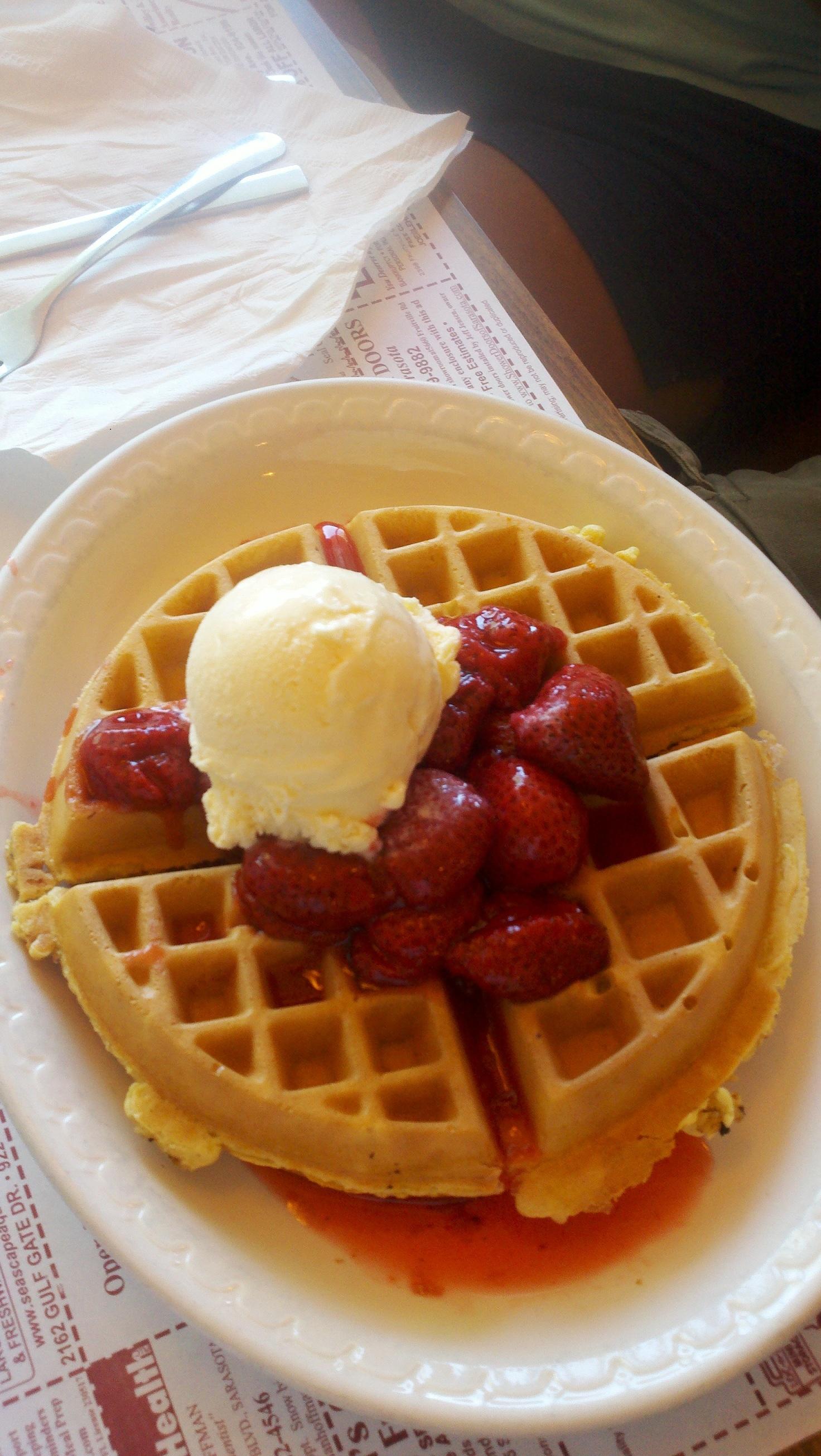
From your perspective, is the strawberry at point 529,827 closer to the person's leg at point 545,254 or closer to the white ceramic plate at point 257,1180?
the white ceramic plate at point 257,1180

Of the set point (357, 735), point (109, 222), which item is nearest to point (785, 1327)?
point (357, 735)

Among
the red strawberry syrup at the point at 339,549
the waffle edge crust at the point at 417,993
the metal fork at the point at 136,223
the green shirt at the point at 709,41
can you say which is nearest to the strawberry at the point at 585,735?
the waffle edge crust at the point at 417,993

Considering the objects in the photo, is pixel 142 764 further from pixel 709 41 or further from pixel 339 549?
pixel 709 41

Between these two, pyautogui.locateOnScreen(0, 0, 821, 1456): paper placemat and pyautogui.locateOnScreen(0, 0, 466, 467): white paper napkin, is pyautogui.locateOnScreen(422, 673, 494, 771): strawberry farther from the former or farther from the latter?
pyautogui.locateOnScreen(0, 0, 466, 467): white paper napkin

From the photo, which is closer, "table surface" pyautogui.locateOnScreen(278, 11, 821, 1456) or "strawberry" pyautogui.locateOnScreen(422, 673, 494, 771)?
"strawberry" pyautogui.locateOnScreen(422, 673, 494, 771)

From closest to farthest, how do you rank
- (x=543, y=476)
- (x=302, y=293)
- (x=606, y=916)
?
(x=606, y=916)
(x=543, y=476)
(x=302, y=293)

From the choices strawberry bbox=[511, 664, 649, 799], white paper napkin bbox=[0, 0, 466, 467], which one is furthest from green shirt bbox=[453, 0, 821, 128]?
strawberry bbox=[511, 664, 649, 799]

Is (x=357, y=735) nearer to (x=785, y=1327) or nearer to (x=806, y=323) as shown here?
(x=785, y=1327)
